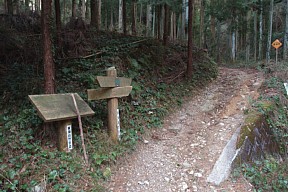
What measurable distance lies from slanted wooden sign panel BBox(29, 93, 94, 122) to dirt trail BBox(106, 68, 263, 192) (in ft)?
4.74

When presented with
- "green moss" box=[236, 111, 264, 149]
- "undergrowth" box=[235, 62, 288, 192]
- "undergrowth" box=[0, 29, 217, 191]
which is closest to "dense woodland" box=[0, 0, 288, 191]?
"undergrowth" box=[0, 29, 217, 191]

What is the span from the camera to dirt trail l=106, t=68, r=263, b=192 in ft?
12.5

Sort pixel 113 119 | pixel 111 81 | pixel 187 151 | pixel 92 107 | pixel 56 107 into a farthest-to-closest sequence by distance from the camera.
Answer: pixel 92 107, pixel 187 151, pixel 113 119, pixel 111 81, pixel 56 107

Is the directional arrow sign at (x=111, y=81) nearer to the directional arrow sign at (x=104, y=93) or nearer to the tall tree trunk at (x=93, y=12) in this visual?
the directional arrow sign at (x=104, y=93)

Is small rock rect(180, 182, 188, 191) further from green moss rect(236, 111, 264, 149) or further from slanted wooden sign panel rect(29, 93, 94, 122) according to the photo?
slanted wooden sign panel rect(29, 93, 94, 122)

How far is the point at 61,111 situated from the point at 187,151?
9.85 feet

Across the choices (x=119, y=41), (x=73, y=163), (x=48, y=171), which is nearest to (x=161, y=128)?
(x=73, y=163)

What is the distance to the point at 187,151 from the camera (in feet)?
16.1

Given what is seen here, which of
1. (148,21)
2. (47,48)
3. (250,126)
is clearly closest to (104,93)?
(47,48)

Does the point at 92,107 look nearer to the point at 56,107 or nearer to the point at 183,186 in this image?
the point at 56,107

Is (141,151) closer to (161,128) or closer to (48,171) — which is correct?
(161,128)

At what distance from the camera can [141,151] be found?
486 centimetres

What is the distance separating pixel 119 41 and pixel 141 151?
623cm

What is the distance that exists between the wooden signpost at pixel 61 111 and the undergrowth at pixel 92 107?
0.87 feet
